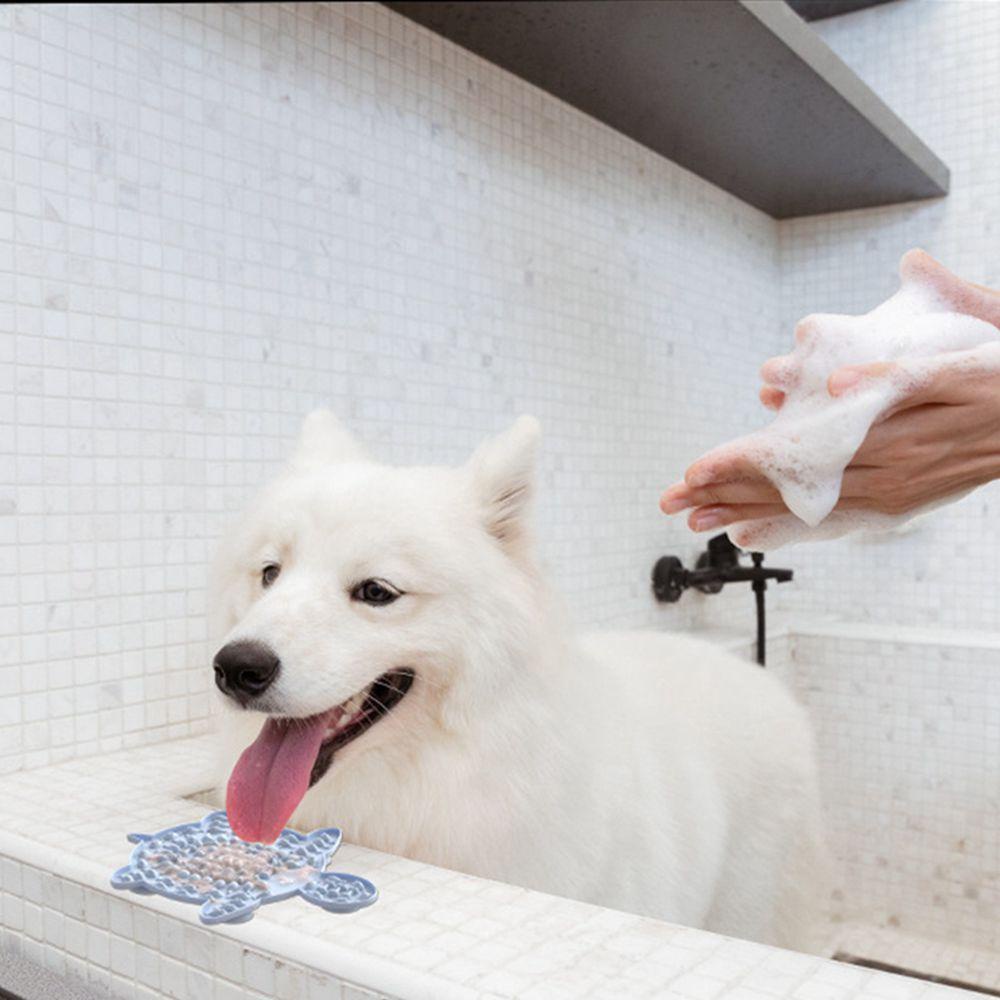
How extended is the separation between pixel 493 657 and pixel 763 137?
168cm

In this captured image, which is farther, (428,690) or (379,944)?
(428,690)

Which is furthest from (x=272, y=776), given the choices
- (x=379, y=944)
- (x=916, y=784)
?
(x=916, y=784)

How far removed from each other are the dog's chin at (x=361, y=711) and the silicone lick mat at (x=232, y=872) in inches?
2.9

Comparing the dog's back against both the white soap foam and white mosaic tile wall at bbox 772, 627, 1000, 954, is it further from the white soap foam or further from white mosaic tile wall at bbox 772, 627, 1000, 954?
white mosaic tile wall at bbox 772, 627, 1000, 954

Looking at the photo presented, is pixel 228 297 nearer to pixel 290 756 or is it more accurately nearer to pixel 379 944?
pixel 290 756

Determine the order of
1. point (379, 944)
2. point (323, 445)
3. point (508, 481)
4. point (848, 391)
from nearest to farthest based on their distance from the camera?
point (379, 944), point (848, 391), point (508, 481), point (323, 445)

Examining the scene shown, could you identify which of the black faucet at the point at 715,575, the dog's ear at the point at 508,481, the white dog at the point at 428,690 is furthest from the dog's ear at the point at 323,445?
the black faucet at the point at 715,575

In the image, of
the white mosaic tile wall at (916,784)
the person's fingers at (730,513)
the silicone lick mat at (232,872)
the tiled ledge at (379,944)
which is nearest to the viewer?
the tiled ledge at (379,944)

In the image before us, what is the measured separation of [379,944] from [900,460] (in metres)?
0.53

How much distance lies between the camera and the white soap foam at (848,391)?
0.76 m

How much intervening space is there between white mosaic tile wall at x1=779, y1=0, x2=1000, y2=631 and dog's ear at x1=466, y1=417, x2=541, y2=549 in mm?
1842

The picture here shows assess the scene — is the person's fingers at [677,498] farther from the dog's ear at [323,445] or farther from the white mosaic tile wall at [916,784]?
the white mosaic tile wall at [916,784]

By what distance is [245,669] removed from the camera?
0.82 meters

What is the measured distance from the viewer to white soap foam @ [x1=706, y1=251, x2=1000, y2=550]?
76 cm
